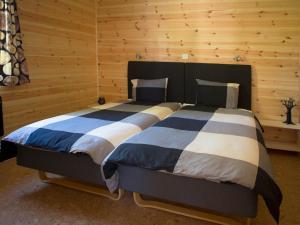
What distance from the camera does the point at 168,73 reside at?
13.4ft

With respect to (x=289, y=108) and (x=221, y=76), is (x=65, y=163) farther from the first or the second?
(x=289, y=108)

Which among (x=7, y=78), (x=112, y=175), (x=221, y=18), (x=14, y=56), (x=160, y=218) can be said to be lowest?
(x=160, y=218)

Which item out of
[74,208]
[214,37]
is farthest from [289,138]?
Result: [74,208]

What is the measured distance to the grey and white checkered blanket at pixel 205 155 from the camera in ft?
5.60

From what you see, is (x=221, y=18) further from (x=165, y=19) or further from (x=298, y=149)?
(x=298, y=149)

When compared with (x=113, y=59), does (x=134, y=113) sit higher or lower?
lower

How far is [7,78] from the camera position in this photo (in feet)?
9.55

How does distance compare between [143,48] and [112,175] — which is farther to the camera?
[143,48]

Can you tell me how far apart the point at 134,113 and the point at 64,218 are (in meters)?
1.40

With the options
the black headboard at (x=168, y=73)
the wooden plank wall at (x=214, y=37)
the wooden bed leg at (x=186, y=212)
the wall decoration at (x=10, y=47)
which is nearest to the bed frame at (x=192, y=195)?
the wooden bed leg at (x=186, y=212)

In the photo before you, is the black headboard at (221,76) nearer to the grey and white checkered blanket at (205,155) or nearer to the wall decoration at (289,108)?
the wall decoration at (289,108)

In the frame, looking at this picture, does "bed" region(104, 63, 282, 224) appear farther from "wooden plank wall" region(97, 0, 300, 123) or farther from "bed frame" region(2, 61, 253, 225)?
"wooden plank wall" region(97, 0, 300, 123)

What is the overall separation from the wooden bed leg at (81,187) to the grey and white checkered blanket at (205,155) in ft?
0.88

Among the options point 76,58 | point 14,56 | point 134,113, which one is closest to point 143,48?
point 76,58
